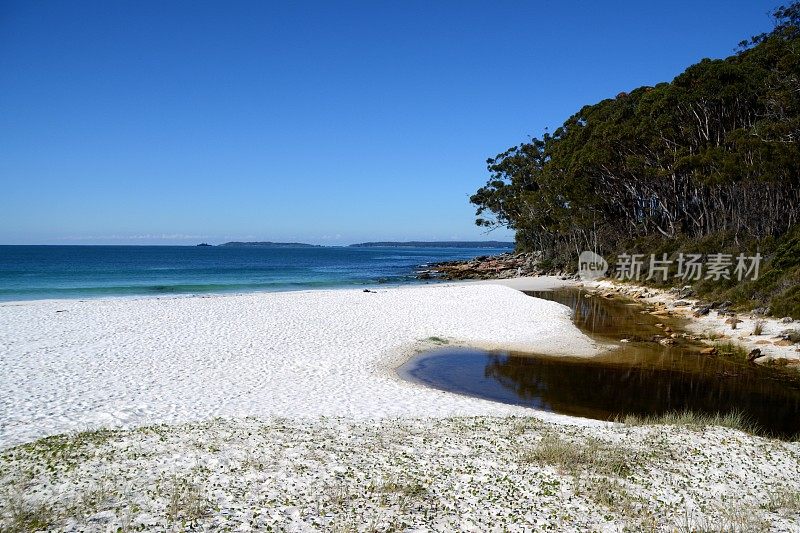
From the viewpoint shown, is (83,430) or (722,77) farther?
(722,77)

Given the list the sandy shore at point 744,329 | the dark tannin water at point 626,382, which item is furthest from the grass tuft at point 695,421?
the sandy shore at point 744,329

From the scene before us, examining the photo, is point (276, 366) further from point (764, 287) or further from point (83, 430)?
point (764, 287)

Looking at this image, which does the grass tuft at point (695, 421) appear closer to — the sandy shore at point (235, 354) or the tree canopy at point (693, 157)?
the sandy shore at point (235, 354)

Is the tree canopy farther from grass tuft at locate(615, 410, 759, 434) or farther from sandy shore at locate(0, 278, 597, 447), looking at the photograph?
grass tuft at locate(615, 410, 759, 434)

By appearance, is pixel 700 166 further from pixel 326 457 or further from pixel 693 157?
pixel 326 457

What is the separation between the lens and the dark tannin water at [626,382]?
44.3 ft

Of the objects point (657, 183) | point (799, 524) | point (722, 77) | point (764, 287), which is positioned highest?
point (722, 77)

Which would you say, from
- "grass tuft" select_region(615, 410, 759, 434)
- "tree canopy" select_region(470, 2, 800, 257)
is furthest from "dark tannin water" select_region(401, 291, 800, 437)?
"tree canopy" select_region(470, 2, 800, 257)

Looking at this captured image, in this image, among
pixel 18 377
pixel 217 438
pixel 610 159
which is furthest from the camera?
pixel 610 159

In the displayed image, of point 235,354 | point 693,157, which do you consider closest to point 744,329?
point 693,157

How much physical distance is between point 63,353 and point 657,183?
4615 cm

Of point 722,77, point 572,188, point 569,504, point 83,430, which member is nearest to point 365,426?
point 569,504

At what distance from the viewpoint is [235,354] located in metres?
17.9

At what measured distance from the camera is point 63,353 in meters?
17.1
